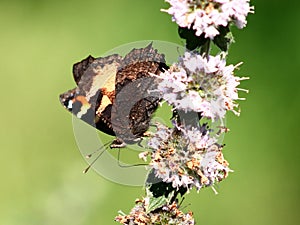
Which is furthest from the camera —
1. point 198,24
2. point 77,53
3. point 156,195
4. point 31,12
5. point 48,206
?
point 31,12

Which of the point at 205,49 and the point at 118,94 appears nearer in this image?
the point at 205,49

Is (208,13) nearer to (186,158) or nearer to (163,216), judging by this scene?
(186,158)

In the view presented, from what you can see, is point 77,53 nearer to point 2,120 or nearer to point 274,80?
point 2,120

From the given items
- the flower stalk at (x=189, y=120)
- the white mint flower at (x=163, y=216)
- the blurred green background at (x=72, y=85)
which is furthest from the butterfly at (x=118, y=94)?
the blurred green background at (x=72, y=85)

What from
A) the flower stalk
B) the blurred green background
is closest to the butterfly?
the flower stalk

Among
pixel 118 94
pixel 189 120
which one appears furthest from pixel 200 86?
pixel 118 94

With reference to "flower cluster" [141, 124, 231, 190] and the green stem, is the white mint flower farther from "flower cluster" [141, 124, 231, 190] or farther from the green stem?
the green stem

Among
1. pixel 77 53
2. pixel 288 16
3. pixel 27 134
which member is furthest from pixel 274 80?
pixel 27 134
